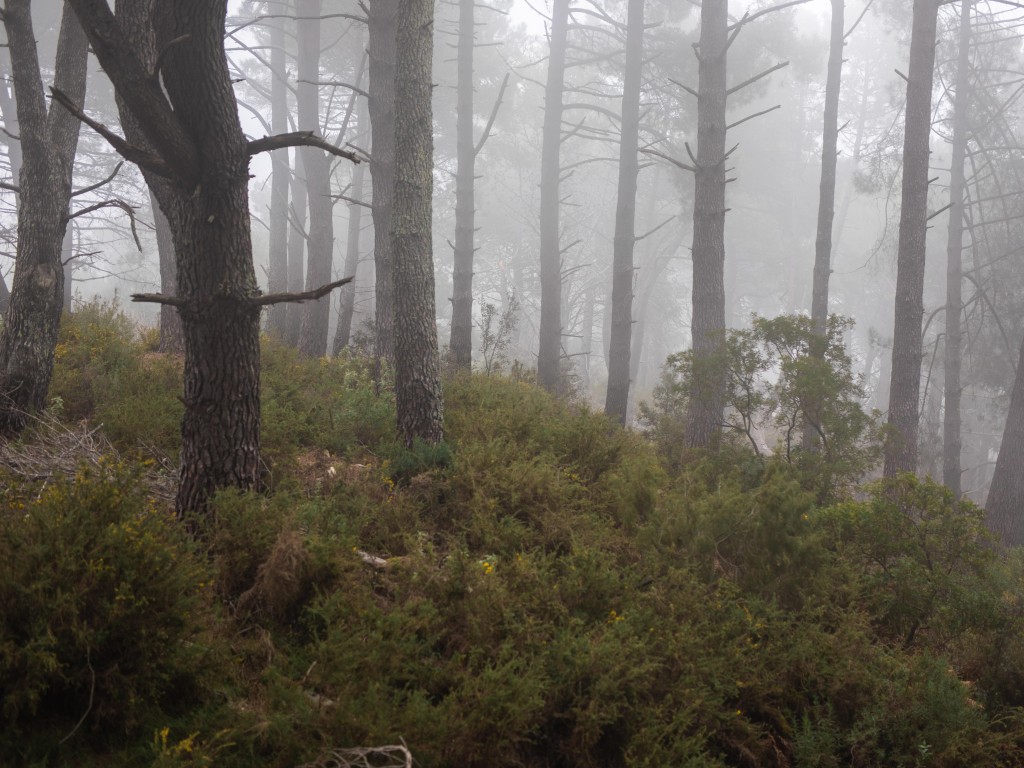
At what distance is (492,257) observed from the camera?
115ft

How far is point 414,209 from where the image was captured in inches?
262

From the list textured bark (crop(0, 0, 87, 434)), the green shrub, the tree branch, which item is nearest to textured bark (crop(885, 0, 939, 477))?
the tree branch

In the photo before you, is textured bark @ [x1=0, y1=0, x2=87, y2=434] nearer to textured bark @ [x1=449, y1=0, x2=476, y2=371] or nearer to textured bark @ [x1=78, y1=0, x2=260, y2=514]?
textured bark @ [x1=78, y1=0, x2=260, y2=514]

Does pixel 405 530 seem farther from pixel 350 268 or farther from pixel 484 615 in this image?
pixel 350 268

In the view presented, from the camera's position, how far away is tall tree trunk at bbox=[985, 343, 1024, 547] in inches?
418

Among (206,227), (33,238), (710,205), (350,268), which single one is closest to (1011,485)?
(710,205)

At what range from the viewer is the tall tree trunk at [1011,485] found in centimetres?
1061

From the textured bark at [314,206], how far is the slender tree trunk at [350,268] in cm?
26

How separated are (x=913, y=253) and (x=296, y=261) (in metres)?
14.3

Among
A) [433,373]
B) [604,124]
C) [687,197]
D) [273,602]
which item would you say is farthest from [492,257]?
[273,602]

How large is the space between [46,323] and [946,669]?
705 centimetres

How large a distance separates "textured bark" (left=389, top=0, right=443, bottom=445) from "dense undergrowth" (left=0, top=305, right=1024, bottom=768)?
865mm

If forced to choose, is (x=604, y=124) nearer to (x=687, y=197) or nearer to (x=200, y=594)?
(x=687, y=197)

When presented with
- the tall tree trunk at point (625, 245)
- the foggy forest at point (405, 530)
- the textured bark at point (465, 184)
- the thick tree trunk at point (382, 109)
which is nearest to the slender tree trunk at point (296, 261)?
the thick tree trunk at point (382, 109)
